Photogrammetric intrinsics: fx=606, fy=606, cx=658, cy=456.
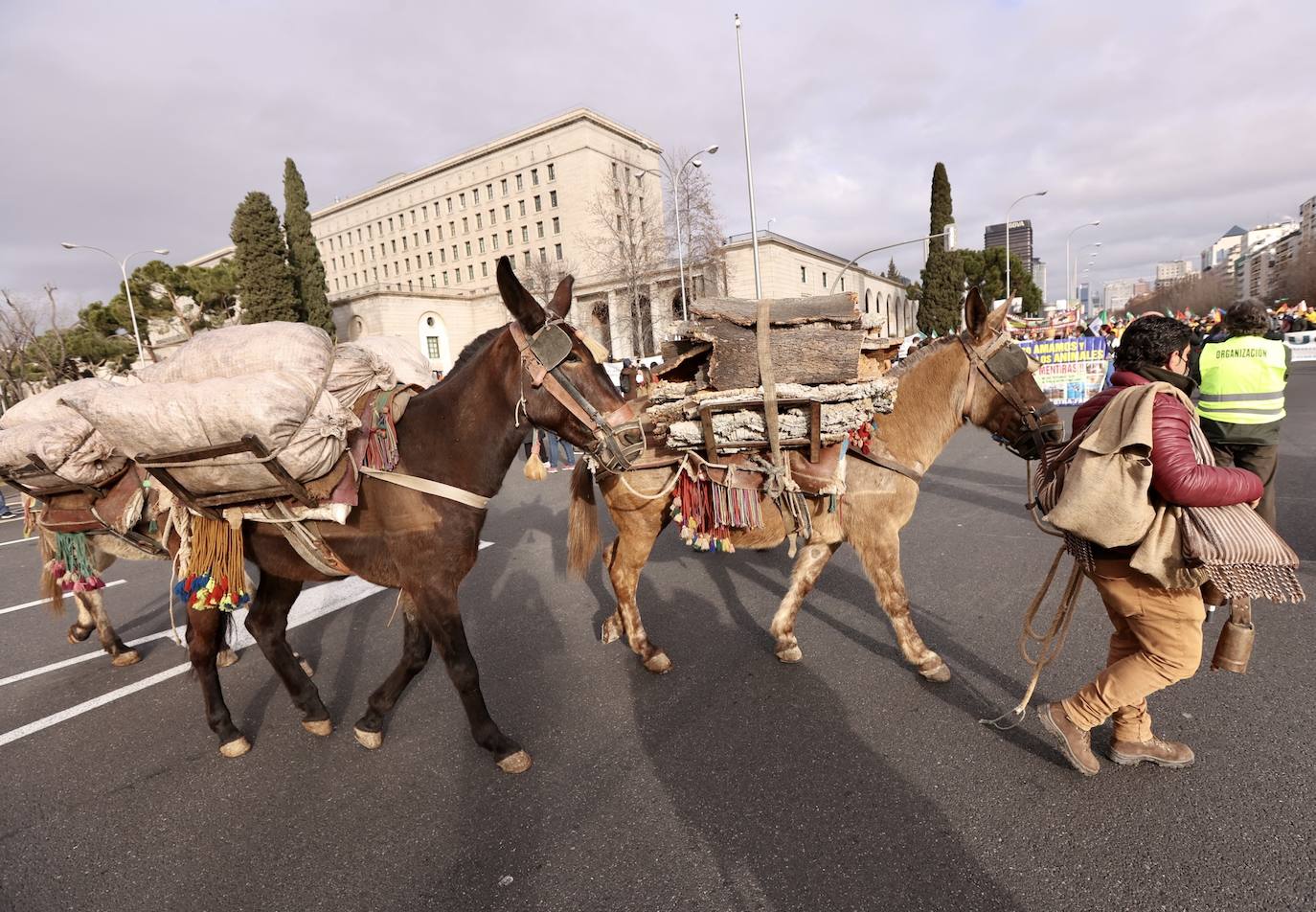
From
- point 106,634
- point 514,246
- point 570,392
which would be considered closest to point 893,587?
point 570,392

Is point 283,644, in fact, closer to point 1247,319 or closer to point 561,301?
point 561,301

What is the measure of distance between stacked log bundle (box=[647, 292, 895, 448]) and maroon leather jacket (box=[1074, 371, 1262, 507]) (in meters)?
1.12

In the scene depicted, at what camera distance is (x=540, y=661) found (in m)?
3.95

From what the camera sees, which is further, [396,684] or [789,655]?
[789,655]

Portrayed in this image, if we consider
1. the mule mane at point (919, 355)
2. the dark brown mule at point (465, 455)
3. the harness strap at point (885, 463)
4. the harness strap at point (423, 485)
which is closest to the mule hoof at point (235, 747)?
the dark brown mule at point (465, 455)

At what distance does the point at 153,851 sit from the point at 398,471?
1821 mm

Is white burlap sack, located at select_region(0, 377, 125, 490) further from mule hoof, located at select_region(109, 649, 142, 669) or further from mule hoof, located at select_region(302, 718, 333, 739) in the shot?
mule hoof, located at select_region(109, 649, 142, 669)

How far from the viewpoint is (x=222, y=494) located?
2.74 m

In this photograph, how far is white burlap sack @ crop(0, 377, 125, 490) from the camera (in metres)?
2.88

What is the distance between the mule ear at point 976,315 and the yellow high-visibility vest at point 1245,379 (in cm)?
217

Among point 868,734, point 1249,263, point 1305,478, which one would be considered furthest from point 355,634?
point 1249,263

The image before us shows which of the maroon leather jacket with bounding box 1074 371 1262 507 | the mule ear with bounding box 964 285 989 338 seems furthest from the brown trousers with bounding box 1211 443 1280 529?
the maroon leather jacket with bounding box 1074 371 1262 507

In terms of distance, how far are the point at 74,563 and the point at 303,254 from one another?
40.6m

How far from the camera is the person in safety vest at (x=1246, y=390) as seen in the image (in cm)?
413
